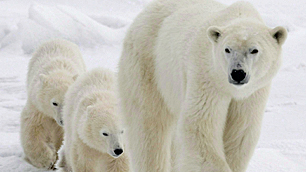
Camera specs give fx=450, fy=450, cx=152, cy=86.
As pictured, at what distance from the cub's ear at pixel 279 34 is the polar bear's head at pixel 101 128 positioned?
2.16 metres

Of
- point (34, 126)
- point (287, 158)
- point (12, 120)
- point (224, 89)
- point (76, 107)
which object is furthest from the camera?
point (12, 120)

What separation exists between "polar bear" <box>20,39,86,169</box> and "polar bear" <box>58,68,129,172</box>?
55 centimetres

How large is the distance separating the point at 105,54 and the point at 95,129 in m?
5.10

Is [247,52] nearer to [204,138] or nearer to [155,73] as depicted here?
[204,138]

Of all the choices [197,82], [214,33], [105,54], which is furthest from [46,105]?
[105,54]

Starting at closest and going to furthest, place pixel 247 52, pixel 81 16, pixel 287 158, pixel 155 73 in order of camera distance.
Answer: pixel 247 52
pixel 155 73
pixel 287 158
pixel 81 16

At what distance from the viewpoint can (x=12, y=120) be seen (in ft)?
20.4

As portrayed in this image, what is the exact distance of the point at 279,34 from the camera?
2.31 meters

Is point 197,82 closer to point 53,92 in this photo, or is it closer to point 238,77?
point 238,77

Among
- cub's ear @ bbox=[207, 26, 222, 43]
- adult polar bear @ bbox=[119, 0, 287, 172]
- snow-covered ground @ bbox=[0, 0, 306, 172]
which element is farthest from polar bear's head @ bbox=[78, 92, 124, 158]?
cub's ear @ bbox=[207, 26, 222, 43]

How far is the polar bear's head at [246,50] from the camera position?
2.20 m

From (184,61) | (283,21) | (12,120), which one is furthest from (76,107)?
(283,21)

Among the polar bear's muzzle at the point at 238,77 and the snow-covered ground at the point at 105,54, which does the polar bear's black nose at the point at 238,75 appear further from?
the snow-covered ground at the point at 105,54

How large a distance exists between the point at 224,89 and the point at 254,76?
0.60 feet
